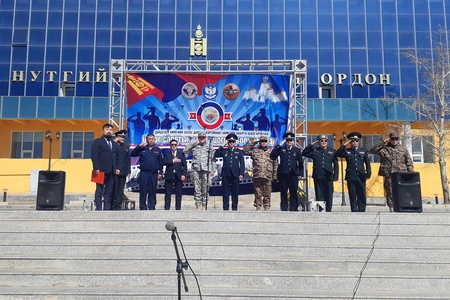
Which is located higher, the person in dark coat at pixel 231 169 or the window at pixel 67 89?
the window at pixel 67 89

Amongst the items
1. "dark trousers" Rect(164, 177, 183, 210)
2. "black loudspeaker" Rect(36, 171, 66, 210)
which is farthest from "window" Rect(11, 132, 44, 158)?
"black loudspeaker" Rect(36, 171, 66, 210)

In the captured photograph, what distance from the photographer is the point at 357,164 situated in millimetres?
9211

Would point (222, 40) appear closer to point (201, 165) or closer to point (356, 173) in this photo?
point (201, 165)

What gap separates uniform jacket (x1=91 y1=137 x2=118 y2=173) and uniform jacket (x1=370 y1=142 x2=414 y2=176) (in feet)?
18.3

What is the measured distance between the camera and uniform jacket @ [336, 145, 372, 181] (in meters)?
9.17

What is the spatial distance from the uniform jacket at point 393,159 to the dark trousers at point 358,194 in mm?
646

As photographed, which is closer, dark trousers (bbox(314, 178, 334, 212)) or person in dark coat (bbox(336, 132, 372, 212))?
person in dark coat (bbox(336, 132, 372, 212))

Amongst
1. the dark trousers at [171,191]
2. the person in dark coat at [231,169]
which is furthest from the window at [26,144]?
the person in dark coat at [231,169]

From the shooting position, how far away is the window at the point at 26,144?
2897 centimetres

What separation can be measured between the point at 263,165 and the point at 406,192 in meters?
3.10

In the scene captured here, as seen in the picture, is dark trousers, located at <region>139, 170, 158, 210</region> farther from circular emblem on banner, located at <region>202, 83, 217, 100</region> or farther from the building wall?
the building wall

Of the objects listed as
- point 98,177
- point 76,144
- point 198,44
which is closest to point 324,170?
point 98,177

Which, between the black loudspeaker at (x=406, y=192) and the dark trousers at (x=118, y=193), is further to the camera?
the dark trousers at (x=118, y=193)

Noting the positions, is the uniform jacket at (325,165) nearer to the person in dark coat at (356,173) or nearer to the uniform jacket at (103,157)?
the person in dark coat at (356,173)
